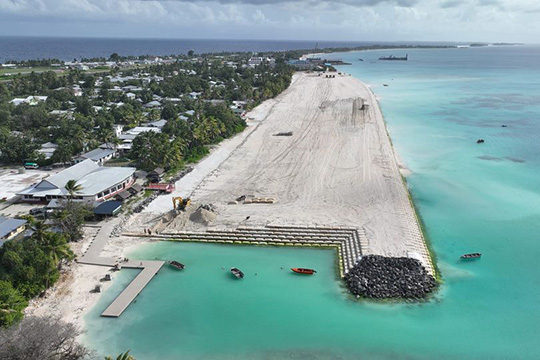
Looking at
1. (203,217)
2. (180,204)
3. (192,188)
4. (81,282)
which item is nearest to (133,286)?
(81,282)

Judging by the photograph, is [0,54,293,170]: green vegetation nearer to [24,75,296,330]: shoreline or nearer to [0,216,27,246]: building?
[24,75,296,330]: shoreline

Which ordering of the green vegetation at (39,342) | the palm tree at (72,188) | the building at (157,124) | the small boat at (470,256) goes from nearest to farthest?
1. the green vegetation at (39,342)
2. the small boat at (470,256)
3. the palm tree at (72,188)
4. the building at (157,124)

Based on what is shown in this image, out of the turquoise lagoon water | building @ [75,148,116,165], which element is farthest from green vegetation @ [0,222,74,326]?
building @ [75,148,116,165]

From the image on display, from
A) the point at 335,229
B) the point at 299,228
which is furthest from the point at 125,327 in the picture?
the point at 335,229

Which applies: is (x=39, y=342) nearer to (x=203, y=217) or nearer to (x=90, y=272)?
(x=90, y=272)

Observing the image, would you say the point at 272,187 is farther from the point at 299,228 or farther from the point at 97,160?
the point at 97,160

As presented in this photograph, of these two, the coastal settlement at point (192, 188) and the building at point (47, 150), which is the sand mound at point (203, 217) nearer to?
the coastal settlement at point (192, 188)

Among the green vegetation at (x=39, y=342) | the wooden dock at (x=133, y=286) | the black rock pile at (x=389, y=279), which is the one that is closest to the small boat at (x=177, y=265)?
the wooden dock at (x=133, y=286)

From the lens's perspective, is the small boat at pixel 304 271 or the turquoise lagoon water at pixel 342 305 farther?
the small boat at pixel 304 271
